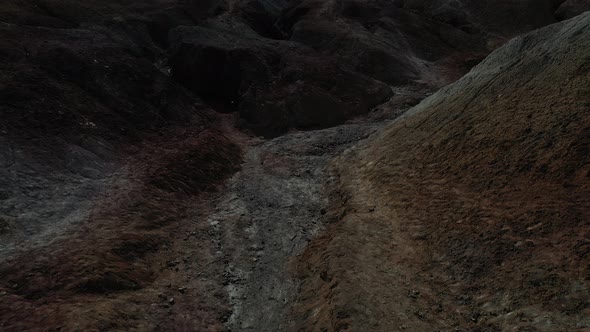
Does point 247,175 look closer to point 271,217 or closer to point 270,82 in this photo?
point 271,217

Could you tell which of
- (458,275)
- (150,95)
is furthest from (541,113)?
(150,95)

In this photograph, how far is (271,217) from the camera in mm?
28203

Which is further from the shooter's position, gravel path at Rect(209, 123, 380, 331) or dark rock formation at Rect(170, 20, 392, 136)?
dark rock formation at Rect(170, 20, 392, 136)

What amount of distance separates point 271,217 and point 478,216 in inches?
491

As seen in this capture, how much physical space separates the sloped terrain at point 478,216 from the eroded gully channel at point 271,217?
1346 millimetres

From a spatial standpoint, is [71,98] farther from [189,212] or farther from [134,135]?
[189,212]

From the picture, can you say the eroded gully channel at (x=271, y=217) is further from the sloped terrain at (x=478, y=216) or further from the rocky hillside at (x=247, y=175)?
the sloped terrain at (x=478, y=216)

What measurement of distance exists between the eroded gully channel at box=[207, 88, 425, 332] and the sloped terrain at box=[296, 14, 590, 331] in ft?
4.42

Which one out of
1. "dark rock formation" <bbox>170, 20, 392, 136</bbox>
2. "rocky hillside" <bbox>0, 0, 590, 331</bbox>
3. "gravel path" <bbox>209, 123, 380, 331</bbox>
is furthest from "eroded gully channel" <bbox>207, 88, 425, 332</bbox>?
"dark rock formation" <bbox>170, 20, 392, 136</bbox>

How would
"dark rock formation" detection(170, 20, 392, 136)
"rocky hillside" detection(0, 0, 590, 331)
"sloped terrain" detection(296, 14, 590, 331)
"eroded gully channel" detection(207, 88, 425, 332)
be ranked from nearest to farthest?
"sloped terrain" detection(296, 14, 590, 331) < "rocky hillside" detection(0, 0, 590, 331) < "eroded gully channel" detection(207, 88, 425, 332) < "dark rock formation" detection(170, 20, 392, 136)

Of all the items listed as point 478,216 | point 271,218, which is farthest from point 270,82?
point 478,216

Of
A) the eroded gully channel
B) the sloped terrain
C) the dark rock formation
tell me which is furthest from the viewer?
the dark rock formation

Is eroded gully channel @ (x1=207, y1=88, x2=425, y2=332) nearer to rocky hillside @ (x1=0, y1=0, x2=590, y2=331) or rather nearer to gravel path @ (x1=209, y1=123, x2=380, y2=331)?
gravel path @ (x1=209, y1=123, x2=380, y2=331)

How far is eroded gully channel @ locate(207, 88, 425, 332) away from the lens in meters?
20.8
